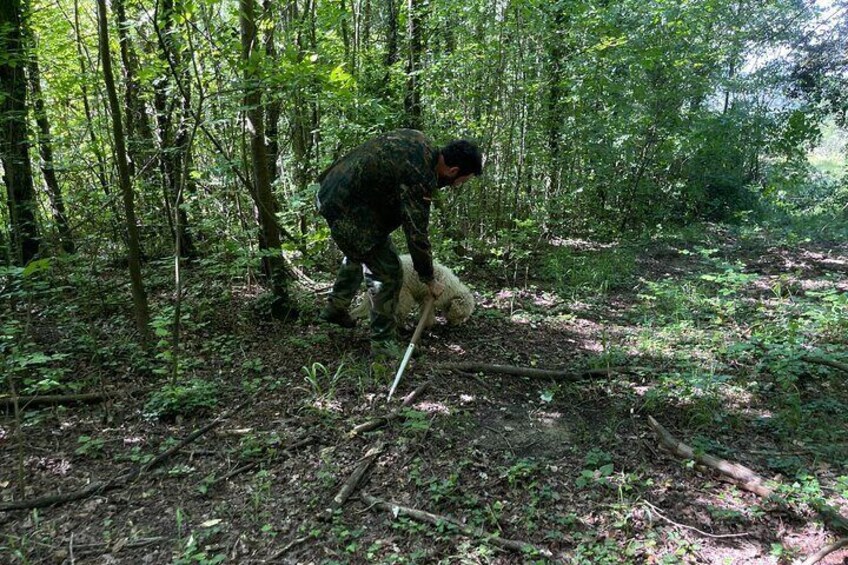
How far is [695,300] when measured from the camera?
5.81m

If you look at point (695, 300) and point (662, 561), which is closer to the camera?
point (662, 561)

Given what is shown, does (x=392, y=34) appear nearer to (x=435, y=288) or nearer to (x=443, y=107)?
(x=443, y=107)

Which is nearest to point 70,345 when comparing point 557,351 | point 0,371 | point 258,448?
point 0,371

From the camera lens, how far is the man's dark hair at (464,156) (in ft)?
13.4

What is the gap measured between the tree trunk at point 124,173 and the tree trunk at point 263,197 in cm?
102

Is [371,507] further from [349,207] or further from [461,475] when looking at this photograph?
[349,207]

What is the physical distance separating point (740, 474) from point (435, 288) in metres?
2.64

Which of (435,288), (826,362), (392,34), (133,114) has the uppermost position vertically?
(392,34)

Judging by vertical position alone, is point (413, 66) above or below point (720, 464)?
above

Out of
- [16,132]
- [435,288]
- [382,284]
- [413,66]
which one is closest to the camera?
[382,284]

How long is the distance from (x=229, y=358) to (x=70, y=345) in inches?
59.1

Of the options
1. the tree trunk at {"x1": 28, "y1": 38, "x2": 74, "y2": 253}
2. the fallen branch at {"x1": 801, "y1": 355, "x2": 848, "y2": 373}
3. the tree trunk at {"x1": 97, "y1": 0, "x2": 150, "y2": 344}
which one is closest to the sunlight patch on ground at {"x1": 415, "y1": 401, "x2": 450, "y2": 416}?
the tree trunk at {"x1": 97, "y1": 0, "x2": 150, "y2": 344}

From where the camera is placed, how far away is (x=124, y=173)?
4141 mm

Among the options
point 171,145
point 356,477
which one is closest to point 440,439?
point 356,477
